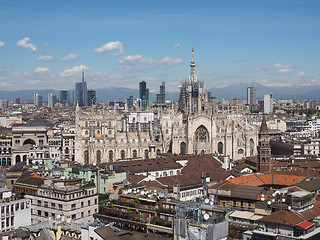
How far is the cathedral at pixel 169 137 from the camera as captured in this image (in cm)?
10118

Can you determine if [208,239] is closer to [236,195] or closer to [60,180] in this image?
→ [236,195]

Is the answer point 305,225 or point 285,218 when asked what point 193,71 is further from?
point 305,225

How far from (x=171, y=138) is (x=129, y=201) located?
58.5 m

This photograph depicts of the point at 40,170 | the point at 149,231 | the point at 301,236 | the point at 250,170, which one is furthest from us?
the point at 250,170

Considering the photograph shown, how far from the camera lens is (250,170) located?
264ft

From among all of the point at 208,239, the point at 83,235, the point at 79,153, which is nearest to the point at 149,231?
the point at 83,235

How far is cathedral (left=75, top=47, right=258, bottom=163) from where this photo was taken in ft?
332

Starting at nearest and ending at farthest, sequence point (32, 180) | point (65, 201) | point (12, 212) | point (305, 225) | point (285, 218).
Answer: point (305, 225) < point (285, 218) < point (12, 212) < point (65, 201) < point (32, 180)

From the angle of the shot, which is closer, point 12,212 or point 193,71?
point 12,212

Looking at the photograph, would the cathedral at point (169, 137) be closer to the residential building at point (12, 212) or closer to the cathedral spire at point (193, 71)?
the cathedral spire at point (193, 71)

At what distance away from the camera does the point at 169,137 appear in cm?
10981

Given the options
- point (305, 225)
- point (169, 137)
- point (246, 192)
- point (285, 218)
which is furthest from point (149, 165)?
point (305, 225)

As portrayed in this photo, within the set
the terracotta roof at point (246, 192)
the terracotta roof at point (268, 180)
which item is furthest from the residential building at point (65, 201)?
the terracotta roof at point (268, 180)

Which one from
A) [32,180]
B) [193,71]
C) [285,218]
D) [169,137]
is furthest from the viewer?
[193,71]
